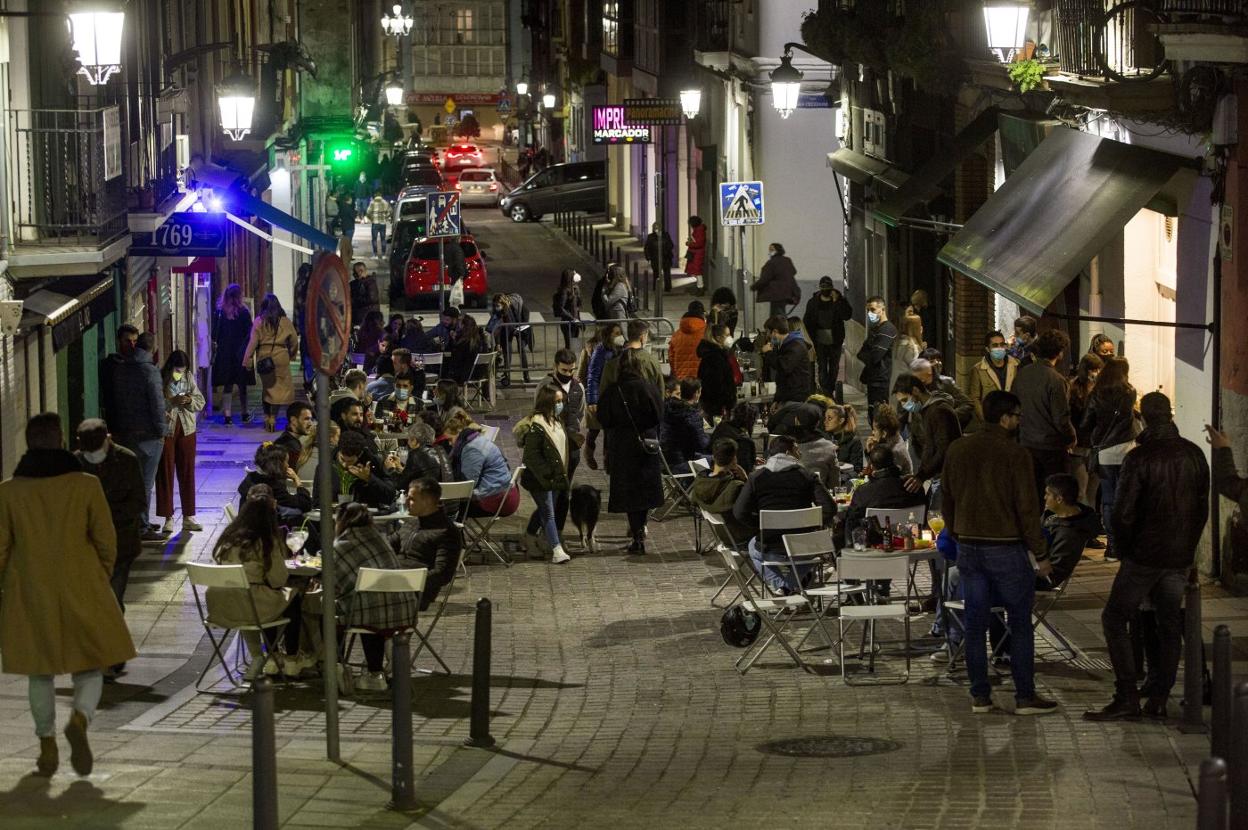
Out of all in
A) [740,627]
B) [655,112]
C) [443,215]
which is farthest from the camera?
[655,112]

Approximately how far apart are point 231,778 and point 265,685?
2.33m

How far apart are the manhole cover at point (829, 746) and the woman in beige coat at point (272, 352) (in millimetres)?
14868

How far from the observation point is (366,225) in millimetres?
63781

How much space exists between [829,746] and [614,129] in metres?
31.1

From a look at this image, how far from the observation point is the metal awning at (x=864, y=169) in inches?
1090

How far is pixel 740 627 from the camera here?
47.8ft

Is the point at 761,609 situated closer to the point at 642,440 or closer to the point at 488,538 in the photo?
the point at 642,440

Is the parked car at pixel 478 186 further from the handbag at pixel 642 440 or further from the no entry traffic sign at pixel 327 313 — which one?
the no entry traffic sign at pixel 327 313

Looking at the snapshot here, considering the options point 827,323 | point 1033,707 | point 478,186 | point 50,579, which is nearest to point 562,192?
point 478,186

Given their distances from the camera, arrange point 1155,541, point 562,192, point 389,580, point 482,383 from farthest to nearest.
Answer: point 562,192, point 482,383, point 389,580, point 1155,541


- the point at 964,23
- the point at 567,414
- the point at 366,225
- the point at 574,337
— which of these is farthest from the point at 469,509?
the point at 366,225

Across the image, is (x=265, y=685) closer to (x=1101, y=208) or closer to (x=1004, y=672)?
(x=1004, y=672)

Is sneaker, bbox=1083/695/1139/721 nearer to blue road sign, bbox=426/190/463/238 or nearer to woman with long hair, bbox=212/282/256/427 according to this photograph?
woman with long hair, bbox=212/282/256/427

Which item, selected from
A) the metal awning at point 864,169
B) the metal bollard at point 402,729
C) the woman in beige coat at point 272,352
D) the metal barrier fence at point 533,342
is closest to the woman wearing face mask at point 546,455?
the metal bollard at point 402,729
